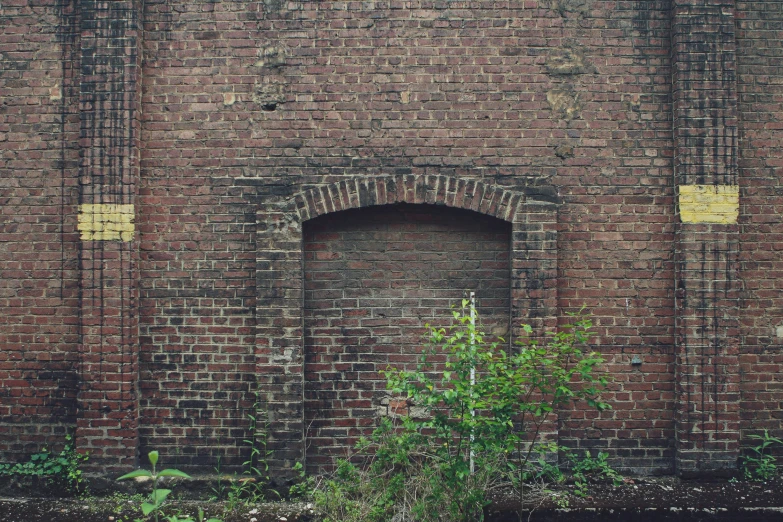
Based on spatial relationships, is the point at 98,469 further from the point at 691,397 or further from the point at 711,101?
the point at 711,101

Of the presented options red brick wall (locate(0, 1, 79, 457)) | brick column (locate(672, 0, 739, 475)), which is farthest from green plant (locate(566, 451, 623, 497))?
red brick wall (locate(0, 1, 79, 457))

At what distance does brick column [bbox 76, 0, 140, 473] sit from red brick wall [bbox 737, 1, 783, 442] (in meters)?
5.38

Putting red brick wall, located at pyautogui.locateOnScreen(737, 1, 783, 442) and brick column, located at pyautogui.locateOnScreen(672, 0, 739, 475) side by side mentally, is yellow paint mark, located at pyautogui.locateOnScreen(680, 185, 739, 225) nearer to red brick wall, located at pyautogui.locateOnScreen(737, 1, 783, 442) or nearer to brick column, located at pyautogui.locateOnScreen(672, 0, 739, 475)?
brick column, located at pyautogui.locateOnScreen(672, 0, 739, 475)

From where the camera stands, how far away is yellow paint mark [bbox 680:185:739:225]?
4.96m

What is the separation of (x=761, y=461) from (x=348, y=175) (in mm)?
4383

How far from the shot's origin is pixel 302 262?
501cm

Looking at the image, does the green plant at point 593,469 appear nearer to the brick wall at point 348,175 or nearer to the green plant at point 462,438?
the brick wall at point 348,175

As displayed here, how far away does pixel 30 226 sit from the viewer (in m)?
5.17

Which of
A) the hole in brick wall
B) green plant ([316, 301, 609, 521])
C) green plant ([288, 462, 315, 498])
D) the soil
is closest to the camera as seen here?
green plant ([316, 301, 609, 521])

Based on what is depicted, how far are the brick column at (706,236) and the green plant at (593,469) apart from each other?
572 mm

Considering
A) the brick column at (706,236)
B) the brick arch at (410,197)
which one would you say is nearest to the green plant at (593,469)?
the brick column at (706,236)

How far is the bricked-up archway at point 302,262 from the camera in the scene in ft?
16.1

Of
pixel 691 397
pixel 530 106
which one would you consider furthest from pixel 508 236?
pixel 691 397

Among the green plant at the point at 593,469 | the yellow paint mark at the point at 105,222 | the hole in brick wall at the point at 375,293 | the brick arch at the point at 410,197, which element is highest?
the brick arch at the point at 410,197
